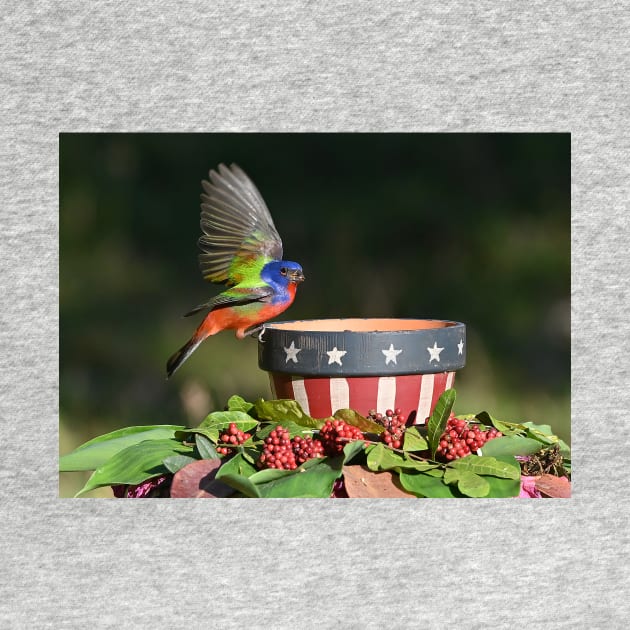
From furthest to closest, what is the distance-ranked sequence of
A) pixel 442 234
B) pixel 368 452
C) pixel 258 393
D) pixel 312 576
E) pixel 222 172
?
Result: pixel 442 234 → pixel 258 393 → pixel 222 172 → pixel 368 452 → pixel 312 576

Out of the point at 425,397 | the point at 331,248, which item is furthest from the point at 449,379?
the point at 331,248

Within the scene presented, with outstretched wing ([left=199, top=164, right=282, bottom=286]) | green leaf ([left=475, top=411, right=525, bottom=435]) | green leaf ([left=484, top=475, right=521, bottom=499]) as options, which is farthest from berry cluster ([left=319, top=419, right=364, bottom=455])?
outstretched wing ([left=199, top=164, right=282, bottom=286])

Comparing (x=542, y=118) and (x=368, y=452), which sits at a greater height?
(x=542, y=118)

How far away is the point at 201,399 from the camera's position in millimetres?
2164

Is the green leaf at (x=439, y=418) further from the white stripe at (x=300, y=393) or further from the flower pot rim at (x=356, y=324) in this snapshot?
the flower pot rim at (x=356, y=324)

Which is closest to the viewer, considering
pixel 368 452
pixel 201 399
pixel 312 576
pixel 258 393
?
pixel 312 576

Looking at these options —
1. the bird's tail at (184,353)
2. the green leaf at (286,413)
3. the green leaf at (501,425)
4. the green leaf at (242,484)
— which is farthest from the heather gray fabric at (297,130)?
the bird's tail at (184,353)

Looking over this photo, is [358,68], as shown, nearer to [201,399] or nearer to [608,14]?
[608,14]

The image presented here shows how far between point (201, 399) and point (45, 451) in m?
0.70

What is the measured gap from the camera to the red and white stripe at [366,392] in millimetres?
1655

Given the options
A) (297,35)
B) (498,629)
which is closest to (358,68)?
(297,35)

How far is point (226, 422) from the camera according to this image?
1.73 meters

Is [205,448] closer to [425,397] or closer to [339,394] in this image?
[339,394]

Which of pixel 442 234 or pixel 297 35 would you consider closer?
pixel 297 35
